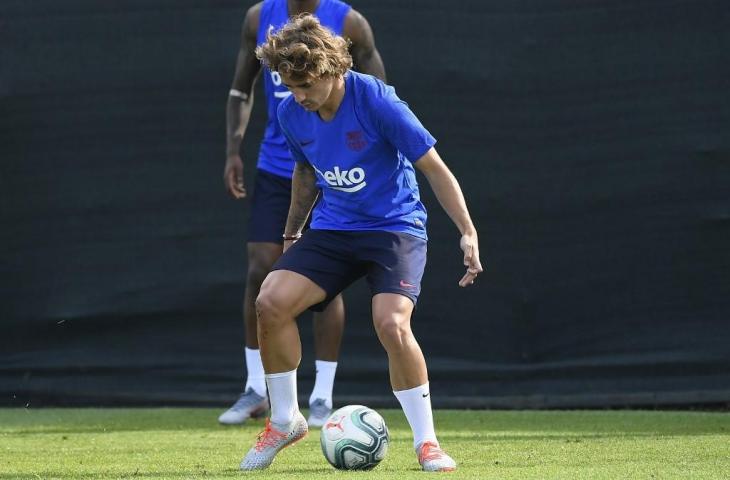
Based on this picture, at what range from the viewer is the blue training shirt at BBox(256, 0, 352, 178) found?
18.7ft

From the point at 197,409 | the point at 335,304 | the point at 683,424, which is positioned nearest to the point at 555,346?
the point at 683,424

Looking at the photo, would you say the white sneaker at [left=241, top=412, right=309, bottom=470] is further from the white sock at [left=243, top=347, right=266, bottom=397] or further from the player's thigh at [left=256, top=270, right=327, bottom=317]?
the white sock at [left=243, top=347, right=266, bottom=397]

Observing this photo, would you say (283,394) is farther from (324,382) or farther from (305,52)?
(324,382)

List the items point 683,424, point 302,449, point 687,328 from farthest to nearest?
point 687,328 → point 683,424 → point 302,449

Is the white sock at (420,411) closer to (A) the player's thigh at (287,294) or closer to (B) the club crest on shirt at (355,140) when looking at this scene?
(A) the player's thigh at (287,294)

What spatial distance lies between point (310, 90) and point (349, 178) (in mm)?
376

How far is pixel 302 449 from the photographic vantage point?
4.91 m

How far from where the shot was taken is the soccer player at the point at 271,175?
5.69m

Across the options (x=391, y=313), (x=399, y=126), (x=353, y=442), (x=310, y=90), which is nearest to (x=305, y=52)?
(x=310, y=90)

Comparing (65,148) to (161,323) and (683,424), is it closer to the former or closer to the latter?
(161,323)

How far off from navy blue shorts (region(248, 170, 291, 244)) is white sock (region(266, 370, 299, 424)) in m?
1.56

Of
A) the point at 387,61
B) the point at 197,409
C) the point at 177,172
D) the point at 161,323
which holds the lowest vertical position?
the point at 197,409

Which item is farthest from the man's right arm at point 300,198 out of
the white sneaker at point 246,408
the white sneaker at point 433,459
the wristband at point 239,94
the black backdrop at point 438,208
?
the black backdrop at point 438,208

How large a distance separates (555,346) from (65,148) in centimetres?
278
